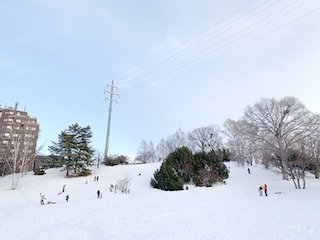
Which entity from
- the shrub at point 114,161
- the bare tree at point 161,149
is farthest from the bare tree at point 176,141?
the shrub at point 114,161

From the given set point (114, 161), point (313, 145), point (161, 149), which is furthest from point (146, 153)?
point (313, 145)

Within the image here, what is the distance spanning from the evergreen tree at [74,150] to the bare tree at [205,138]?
31018 mm

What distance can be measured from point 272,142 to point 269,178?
19.0ft

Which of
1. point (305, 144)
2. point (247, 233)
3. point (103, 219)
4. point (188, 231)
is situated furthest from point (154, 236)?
point (305, 144)

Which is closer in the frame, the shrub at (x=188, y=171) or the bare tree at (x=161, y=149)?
the shrub at (x=188, y=171)

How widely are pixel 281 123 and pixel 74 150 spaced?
119ft

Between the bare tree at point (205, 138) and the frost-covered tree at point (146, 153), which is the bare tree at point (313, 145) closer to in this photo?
the bare tree at point (205, 138)

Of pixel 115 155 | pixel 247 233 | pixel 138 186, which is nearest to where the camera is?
pixel 247 233

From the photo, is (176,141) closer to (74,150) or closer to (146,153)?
(146,153)

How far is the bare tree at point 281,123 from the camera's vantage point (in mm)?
31775

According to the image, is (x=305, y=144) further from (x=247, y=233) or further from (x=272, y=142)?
(x=247, y=233)

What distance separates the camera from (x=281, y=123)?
3369 cm

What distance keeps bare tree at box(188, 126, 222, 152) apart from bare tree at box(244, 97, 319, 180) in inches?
998

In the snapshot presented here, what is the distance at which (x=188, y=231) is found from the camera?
10.4 metres
